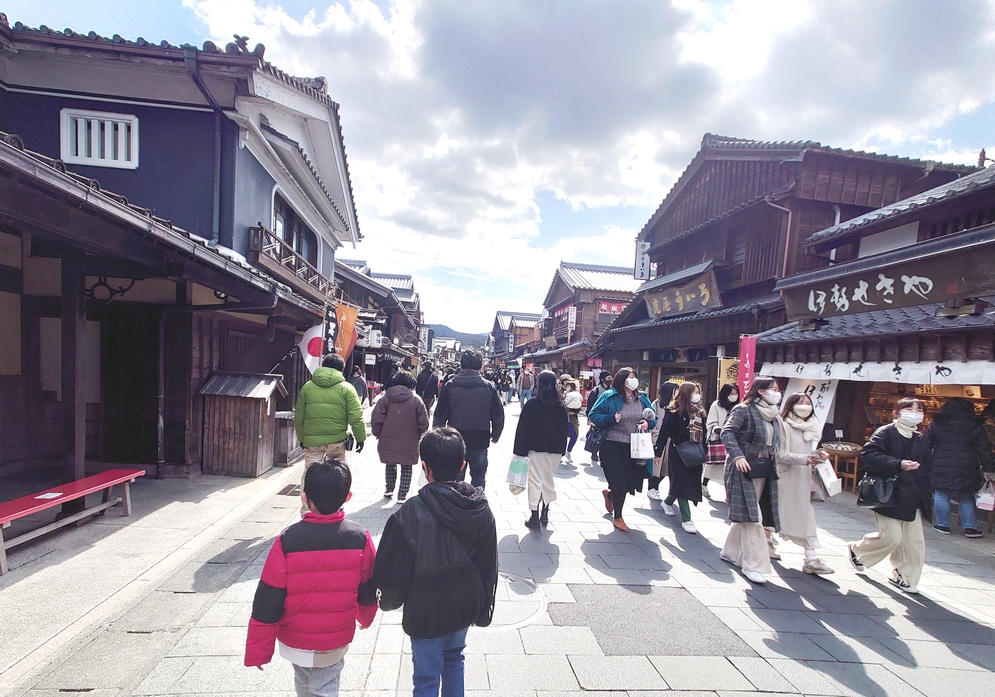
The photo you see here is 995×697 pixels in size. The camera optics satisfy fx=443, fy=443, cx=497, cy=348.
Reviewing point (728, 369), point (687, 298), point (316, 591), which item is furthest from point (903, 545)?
point (687, 298)

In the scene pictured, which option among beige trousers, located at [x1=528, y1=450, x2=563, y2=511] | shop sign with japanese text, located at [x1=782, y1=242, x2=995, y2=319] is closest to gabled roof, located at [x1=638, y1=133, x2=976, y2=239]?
shop sign with japanese text, located at [x1=782, y1=242, x2=995, y2=319]

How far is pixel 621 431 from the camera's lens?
5641mm

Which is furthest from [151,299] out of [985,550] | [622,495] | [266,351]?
[985,550]

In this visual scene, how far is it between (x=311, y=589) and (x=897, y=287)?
341 inches

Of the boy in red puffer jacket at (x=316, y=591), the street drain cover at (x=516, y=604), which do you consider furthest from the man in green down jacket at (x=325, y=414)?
the boy in red puffer jacket at (x=316, y=591)

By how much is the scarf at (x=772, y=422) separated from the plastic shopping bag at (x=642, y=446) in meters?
1.23

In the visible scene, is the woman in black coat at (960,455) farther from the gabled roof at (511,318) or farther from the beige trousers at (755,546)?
the gabled roof at (511,318)

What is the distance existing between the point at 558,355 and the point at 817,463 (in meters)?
24.1

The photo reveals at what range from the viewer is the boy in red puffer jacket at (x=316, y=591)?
2002 millimetres

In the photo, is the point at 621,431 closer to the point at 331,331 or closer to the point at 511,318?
the point at 331,331

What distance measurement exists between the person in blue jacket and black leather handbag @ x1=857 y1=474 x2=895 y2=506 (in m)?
2.18

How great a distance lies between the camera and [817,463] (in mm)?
4668

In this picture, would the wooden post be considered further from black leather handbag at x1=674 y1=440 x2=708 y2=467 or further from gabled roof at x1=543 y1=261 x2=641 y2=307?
gabled roof at x1=543 y1=261 x2=641 y2=307

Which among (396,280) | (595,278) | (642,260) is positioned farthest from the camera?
(396,280)
